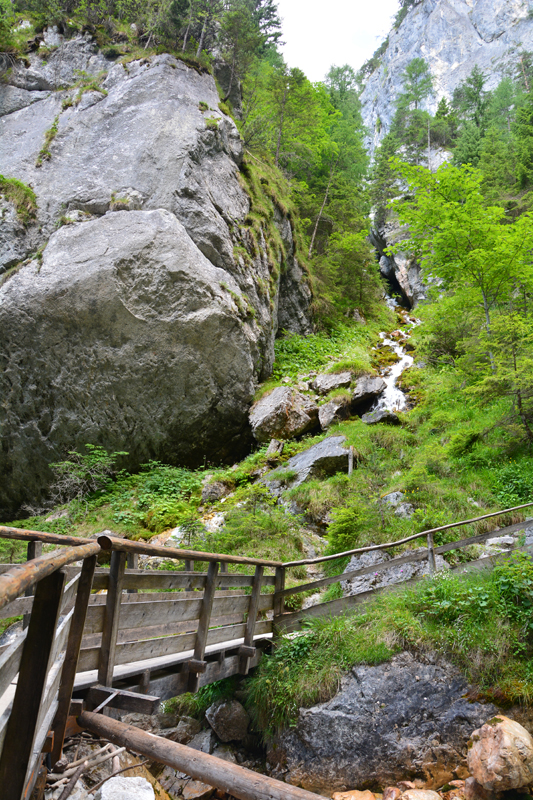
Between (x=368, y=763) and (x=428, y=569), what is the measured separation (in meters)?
2.80

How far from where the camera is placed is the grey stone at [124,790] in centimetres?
331

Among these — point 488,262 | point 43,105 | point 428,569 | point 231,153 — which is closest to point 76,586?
point 428,569

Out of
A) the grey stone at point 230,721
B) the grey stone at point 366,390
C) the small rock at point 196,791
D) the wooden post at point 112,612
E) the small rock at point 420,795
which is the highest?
the grey stone at point 366,390

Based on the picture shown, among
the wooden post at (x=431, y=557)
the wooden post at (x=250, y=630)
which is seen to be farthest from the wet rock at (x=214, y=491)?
the wooden post at (x=431, y=557)

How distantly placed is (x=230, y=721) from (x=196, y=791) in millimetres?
844

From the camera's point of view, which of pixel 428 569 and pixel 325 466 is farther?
pixel 325 466

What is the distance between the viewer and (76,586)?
8.79ft

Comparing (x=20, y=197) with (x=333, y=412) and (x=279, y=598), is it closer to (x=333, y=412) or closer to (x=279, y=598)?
(x=333, y=412)

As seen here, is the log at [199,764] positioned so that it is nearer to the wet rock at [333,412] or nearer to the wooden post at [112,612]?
the wooden post at [112,612]

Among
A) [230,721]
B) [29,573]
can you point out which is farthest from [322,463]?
[29,573]

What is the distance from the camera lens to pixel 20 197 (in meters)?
13.4

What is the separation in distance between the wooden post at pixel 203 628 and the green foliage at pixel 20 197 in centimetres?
1286

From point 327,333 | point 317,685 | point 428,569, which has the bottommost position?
point 317,685

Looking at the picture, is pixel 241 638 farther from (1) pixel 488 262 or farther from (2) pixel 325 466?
(1) pixel 488 262
